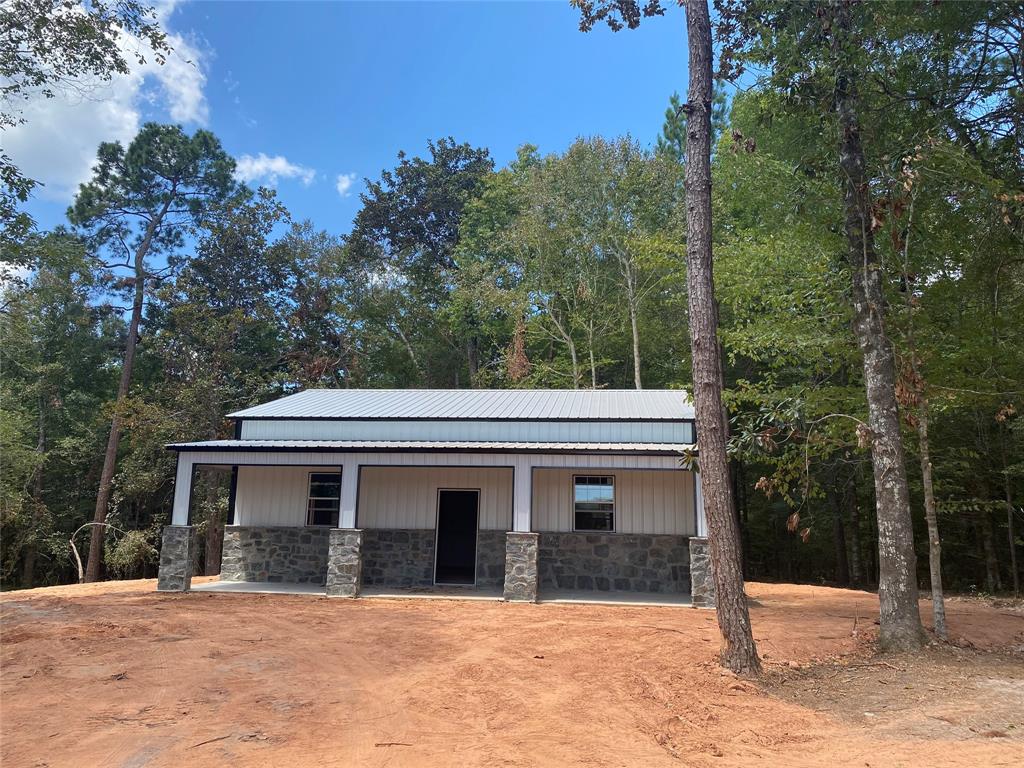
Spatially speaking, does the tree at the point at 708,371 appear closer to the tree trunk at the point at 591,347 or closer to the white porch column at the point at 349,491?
the white porch column at the point at 349,491

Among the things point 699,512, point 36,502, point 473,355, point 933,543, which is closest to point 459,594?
point 699,512

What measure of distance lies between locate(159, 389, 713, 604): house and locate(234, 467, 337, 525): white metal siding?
0.02 m

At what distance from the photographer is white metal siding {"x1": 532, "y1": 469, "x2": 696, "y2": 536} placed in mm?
11898

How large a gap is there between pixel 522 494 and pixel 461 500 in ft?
7.08

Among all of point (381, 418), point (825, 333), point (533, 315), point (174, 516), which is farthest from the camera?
point (533, 315)

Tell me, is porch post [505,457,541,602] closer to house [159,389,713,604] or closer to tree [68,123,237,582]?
house [159,389,713,604]

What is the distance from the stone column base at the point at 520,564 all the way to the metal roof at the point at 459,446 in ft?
4.75

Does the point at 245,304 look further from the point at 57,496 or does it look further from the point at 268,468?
the point at 268,468

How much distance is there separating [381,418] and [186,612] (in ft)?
16.0

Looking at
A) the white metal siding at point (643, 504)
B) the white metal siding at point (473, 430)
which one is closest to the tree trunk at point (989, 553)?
the white metal siding at point (643, 504)

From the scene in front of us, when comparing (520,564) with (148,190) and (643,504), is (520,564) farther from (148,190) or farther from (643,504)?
(148,190)

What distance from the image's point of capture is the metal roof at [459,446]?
10.7 m

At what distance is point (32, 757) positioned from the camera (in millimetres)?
3943

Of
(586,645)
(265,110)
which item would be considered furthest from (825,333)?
(265,110)
